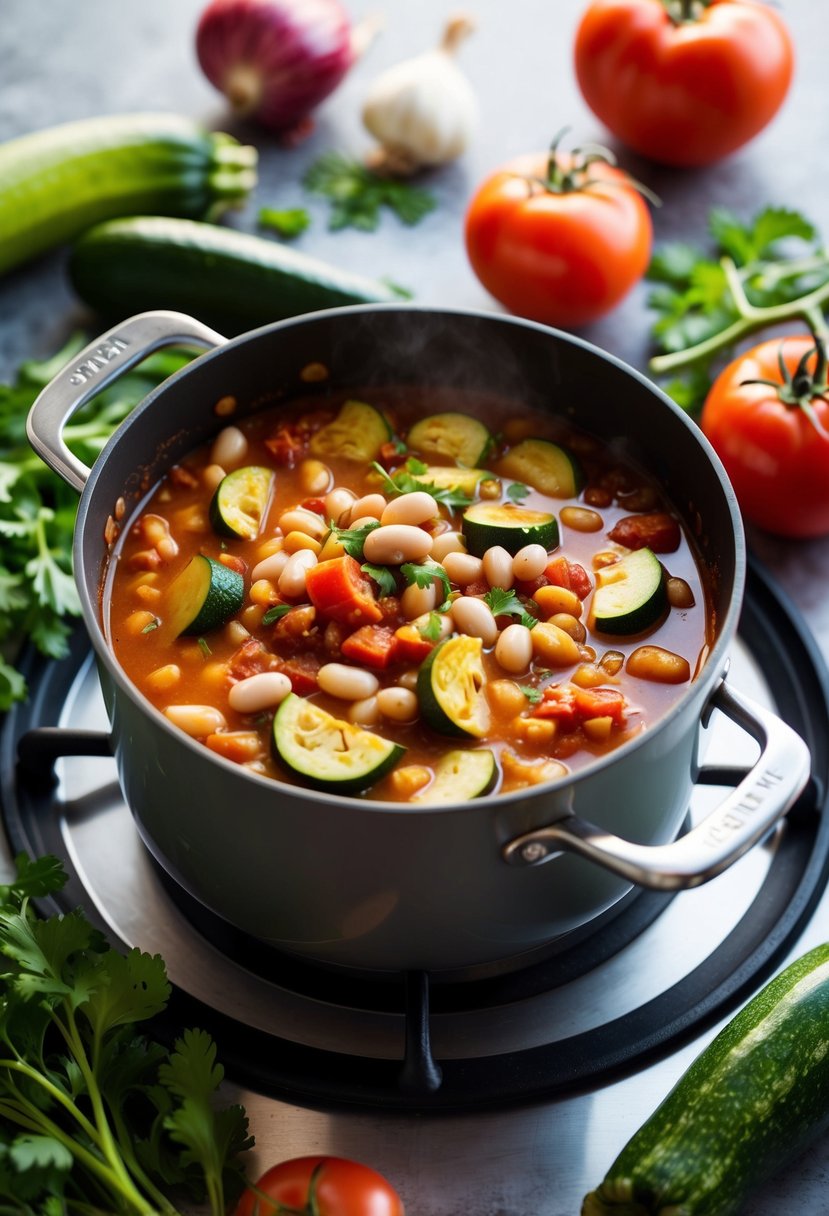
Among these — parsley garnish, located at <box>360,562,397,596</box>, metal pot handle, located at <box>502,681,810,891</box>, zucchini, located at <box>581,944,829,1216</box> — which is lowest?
zucchini, located at <box>581,944,829,1216</box>

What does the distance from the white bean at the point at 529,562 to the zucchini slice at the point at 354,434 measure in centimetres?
46

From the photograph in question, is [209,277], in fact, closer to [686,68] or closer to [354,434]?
[354,434]

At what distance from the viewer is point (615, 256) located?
2.98 m

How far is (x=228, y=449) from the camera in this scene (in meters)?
2.48

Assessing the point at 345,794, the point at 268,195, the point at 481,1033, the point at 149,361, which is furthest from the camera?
→ the point at 268,195

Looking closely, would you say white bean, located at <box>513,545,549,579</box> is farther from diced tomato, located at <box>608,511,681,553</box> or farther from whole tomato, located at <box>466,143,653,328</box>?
whole tomato, located at <box>466,143,653,328</box>

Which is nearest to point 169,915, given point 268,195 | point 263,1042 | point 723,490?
point 263,1042

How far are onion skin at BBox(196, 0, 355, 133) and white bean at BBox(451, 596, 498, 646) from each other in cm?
196

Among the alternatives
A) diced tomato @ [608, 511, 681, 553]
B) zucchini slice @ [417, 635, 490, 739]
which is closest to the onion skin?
diced tomato @ [608, 511, 681, 553]

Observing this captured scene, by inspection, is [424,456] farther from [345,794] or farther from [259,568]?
[345,794]

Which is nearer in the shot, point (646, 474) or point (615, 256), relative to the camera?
point (646, 474)

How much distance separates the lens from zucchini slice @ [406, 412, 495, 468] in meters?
2.50

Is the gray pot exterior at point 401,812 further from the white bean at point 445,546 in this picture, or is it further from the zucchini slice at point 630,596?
the white bean at point 445,546

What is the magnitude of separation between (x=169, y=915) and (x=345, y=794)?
1.64 feet
